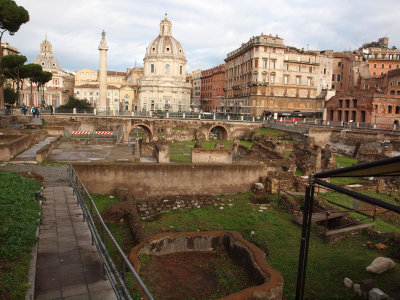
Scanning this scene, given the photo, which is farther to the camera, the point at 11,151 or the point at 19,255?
Result: the point at 11,151

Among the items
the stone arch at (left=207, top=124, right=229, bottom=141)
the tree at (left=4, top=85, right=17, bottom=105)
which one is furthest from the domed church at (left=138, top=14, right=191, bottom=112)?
the tree at (left=4, top=85, right=17, bottom=105)

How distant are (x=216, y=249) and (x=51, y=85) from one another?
10198cm

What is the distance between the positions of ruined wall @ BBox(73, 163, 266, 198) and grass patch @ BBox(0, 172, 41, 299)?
574 cm

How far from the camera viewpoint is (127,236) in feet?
35.6

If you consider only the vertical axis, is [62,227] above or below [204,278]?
above

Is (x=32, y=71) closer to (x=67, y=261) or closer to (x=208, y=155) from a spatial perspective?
(x=208, y=155)

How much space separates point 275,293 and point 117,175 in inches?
384

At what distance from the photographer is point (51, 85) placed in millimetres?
99000

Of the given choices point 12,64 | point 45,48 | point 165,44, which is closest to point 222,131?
point 12,64

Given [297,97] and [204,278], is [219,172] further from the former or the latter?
[297,97]

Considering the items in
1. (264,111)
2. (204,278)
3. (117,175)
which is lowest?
(204,278)

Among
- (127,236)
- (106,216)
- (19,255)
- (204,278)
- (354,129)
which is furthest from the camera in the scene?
(354,129)

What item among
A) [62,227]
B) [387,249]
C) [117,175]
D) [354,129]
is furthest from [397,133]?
[62,227]

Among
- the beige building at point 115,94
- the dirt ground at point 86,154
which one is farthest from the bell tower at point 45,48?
the dirt ground at point 86,154
